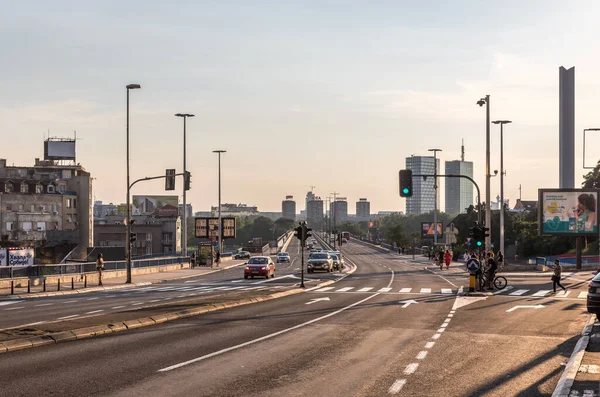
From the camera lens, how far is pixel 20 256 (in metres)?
49.0

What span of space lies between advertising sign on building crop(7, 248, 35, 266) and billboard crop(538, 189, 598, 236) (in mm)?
38910

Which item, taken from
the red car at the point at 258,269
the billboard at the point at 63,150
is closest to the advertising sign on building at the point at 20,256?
the red car at the point at 258,269

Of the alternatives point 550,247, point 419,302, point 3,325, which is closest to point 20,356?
point 3,325

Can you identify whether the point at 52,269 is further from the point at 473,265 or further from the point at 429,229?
the point at 429,229

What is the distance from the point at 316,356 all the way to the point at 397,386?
3361 mm

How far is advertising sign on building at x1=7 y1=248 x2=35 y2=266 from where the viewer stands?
47763mm

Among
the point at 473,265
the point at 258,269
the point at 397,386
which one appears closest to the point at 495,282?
the point at 473,265

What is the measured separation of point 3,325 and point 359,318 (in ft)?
33.4

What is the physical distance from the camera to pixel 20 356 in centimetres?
1491

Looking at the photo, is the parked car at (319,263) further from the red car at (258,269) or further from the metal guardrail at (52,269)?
the metal guardrail at (52,269)

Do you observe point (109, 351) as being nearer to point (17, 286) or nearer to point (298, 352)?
point (298, 352)

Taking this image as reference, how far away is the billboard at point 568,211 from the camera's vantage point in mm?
61344

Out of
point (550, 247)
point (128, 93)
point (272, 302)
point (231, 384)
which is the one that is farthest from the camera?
point (550, 247)

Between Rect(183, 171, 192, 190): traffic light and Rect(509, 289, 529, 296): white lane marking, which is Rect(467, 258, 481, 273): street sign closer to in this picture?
Rect(509, 289, 529, 296): white lane marking
